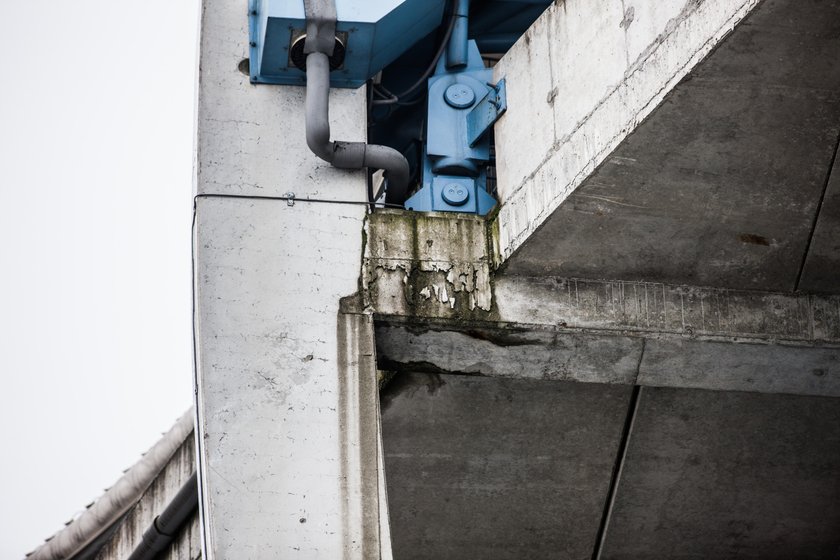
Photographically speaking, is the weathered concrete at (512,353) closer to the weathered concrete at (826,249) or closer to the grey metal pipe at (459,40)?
the weathered concrete at (826,249)

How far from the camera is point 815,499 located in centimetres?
782

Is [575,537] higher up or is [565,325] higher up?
[565,325]

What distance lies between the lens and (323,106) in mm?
6402

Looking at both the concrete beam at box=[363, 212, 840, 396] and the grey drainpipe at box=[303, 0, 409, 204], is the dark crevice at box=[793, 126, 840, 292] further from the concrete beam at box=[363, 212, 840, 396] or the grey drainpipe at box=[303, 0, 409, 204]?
the grey drainpipe at box=[303, 0, 409, 204]

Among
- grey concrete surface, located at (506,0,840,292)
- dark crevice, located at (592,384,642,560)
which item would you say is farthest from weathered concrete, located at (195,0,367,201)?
dark crevice, located at (592,384,642,560)

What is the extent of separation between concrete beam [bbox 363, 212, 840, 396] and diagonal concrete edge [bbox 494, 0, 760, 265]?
0.93ft

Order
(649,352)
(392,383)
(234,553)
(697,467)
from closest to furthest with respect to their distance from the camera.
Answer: (234,553) < (649,352) < (392,383) < (697,467)

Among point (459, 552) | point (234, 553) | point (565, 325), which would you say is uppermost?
point (565, 325)

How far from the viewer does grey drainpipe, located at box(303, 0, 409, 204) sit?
20.9 ft

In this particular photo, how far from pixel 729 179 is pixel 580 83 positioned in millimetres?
857

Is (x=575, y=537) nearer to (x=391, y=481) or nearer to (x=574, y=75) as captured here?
(x=391, y=481)

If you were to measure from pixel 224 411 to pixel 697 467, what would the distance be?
3187 millimetres

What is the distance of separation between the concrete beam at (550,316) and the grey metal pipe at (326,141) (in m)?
0.32

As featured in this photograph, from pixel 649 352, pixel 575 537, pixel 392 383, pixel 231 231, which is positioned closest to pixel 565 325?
pixel 649 352
